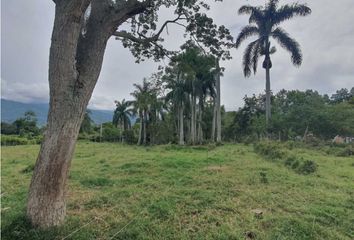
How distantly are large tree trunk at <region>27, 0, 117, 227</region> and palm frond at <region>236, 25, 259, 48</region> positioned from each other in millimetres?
21190

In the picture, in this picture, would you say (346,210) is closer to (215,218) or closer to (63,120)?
(215,218)

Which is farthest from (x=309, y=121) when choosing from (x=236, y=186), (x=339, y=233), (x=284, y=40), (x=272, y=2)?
(x=339, y=233)

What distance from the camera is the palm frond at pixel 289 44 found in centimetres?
2111

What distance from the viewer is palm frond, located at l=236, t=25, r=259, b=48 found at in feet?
75.2

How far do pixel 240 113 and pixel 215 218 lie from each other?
3301 cm

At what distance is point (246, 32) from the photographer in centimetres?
2300

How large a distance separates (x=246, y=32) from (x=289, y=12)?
3.32 metres

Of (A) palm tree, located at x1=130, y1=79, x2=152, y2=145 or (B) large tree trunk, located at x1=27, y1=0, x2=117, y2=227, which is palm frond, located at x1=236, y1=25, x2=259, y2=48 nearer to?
(A) palm tree, located at x1=130, y1=79, x2=152, y2=145

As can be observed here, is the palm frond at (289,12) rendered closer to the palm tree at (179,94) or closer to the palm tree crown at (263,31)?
the palm tree crown at (263,31)

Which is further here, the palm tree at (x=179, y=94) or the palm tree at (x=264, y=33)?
the palm tree at (x=179, y=94)

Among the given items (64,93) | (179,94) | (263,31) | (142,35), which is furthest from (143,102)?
(64,93)

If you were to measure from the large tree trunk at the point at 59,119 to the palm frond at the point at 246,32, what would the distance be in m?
21.2

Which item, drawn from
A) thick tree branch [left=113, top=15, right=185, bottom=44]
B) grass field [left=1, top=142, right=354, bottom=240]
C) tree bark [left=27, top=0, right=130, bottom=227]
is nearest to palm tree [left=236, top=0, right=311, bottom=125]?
grass field [left=1, top=142, right=354, bottom=240]

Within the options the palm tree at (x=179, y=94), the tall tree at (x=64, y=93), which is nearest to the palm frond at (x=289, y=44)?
the palm tree at (x=179, y=94)
